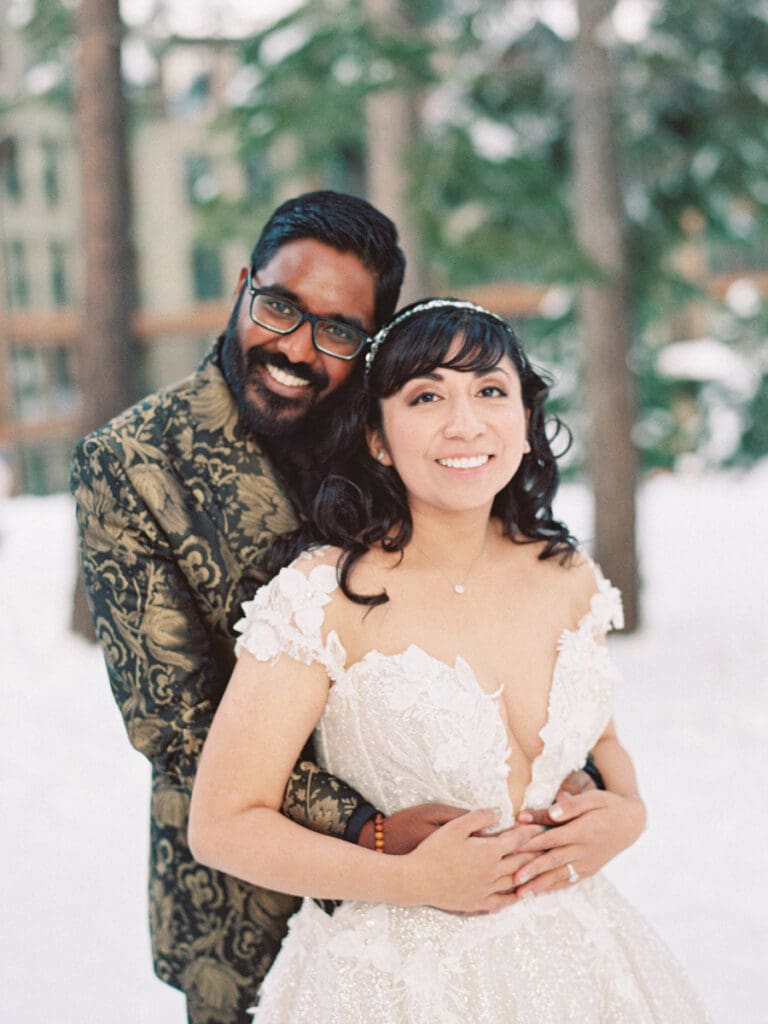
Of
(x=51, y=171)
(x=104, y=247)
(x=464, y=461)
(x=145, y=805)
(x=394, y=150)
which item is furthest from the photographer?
→ (x=51, y=171)

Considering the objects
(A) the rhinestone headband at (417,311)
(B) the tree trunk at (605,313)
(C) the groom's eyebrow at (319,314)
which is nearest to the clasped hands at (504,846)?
(A) the rhinestone headband at (417,311)

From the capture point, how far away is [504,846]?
1716 mm

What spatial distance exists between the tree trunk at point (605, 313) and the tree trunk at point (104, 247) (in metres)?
3.01

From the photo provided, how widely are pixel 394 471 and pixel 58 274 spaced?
1653 centimetres

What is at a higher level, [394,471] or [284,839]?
[394,471]

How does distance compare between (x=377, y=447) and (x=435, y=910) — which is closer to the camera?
(x=435, y=910)

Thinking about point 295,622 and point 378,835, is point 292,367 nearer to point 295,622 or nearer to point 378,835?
point 295,622

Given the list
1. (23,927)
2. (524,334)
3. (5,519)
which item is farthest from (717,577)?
(5,519)

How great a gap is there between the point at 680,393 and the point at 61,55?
826 cm

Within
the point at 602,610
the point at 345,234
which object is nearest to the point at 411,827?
the point at 602,610

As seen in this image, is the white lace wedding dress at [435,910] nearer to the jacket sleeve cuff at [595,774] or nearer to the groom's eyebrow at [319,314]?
the jacket sleeve cuff at [595,774]

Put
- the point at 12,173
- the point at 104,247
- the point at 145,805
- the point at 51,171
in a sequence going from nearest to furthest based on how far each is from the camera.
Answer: the point at 145,805 → the point at 104,247 → the point at 12,173 → the point at 51,171

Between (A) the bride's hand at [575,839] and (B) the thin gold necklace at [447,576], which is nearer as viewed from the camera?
(A) the bride's hand at [575,839]

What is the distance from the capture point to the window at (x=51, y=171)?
1667 cm
